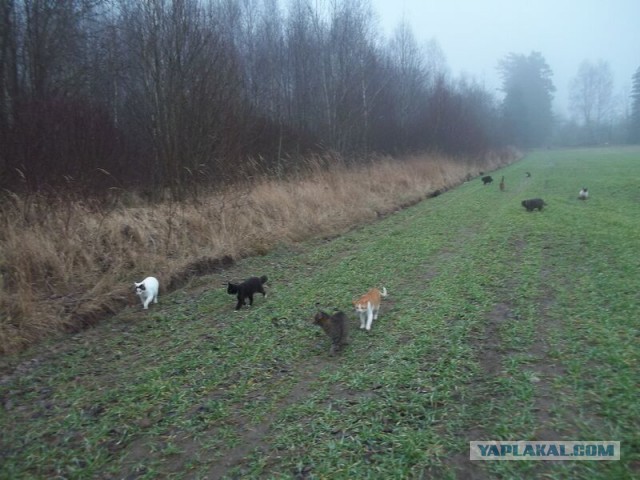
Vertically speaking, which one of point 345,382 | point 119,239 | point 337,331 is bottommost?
point 345,382

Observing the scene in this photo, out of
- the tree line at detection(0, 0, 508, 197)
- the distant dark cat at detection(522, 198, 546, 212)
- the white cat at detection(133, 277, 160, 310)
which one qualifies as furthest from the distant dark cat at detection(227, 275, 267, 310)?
the distant dark cat at detection(522, 198, 546, 212)

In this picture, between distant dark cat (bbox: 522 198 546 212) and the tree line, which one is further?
distant dark cat (bbox: 522 198 546 212)

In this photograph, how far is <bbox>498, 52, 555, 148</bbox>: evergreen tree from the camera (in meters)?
73.6

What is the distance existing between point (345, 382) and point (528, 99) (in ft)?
293

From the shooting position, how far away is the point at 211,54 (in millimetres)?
10992

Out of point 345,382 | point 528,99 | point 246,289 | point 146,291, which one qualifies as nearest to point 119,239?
point 146,291

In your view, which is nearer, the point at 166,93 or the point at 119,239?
the point at 119,239

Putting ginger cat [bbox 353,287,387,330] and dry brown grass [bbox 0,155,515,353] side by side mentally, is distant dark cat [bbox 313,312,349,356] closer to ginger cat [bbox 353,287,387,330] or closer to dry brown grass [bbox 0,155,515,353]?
ginger cat [bbox 353,287,387,330]

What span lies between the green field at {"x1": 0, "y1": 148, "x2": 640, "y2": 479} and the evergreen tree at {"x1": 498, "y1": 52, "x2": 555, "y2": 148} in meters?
71.1

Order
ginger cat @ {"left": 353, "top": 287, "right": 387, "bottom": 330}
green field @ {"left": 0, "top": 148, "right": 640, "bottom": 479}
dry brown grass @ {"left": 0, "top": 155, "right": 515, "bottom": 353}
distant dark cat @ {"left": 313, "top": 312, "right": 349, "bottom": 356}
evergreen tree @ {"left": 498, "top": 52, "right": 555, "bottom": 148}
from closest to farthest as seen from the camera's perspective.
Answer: green field @ {"left": 0, "top": 148, "right": 640, "bottom": 479}
distant dark cat @ {"left": 313, "top": 312, "right": 349, "bottom": 356}
ginger cat @ {"left": 353, "top": 287, "right": 387, "bottom": 330}
dry brown grass @ {"left": 0, "top": 155, "right": 515, "bottom": 353}
evergreen tree @ {"left": 498, "top": 52, "right": 555, "bottom": 148}

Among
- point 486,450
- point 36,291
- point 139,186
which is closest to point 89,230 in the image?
point 36,291

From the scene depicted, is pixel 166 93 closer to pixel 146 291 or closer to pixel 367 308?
pixel 146 291

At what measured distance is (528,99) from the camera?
79062 mm

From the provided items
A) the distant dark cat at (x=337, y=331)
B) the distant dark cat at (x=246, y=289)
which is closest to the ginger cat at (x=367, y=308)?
the distant dark cat at (x=337, y=331)
